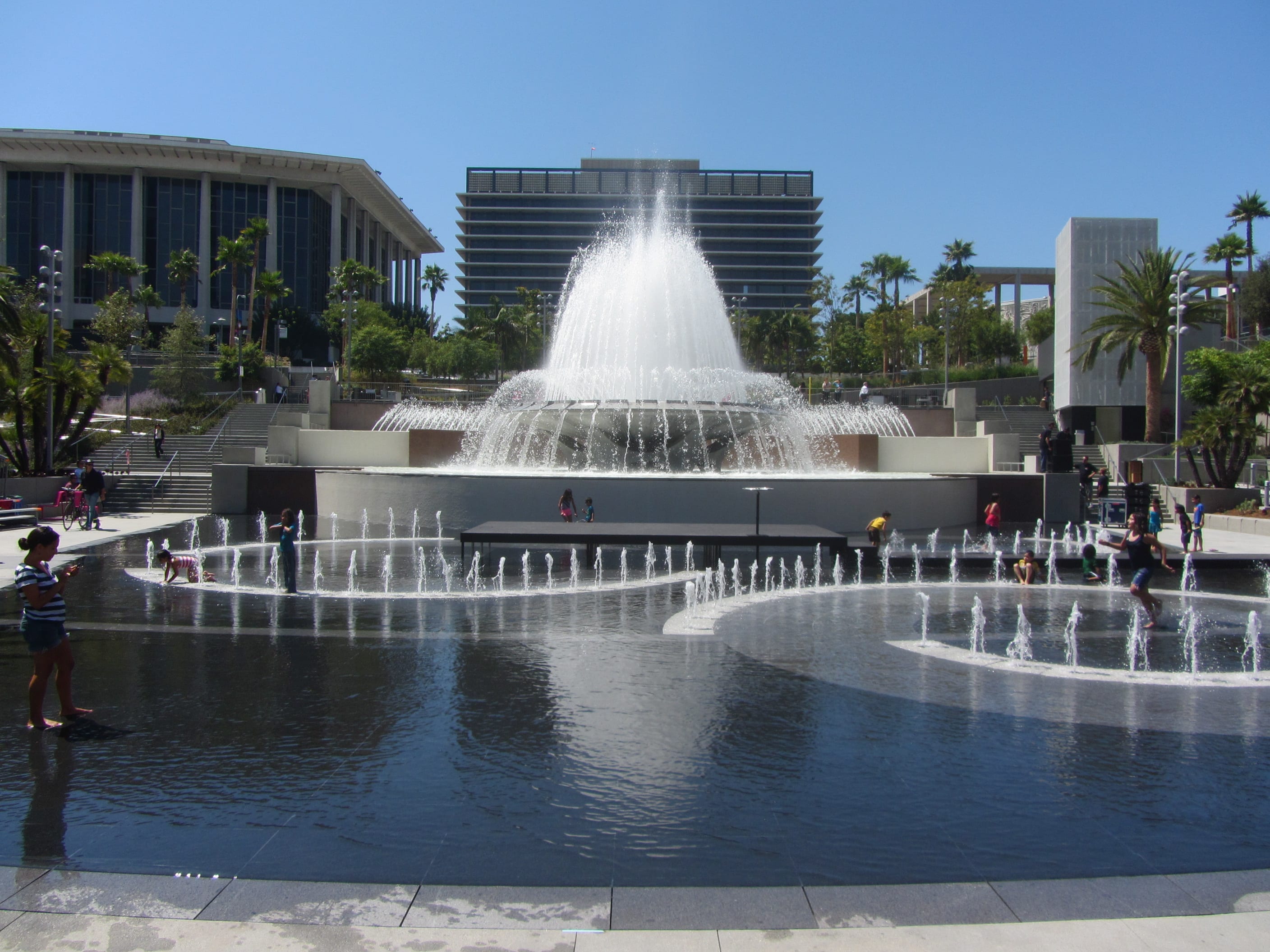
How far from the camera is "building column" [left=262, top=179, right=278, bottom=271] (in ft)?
267

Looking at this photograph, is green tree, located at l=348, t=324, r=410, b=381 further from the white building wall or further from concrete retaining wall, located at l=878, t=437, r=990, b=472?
the white building wall

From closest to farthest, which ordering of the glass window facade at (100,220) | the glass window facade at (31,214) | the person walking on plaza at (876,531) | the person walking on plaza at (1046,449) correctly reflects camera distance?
the person walking on plaza at (876,531) → the person walking on plaza at (1046,449) → the glass window facade at (31,214) → the glass window facade at (100,220)

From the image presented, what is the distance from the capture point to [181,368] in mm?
46062

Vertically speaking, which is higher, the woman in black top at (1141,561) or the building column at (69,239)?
the building column at (69,239)

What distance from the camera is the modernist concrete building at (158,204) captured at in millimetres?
77375

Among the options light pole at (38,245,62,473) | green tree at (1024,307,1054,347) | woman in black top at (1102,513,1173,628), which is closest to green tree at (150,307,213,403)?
light pole at (38,245,62,473)

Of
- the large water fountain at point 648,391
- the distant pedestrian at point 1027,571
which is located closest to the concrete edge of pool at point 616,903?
the distant pedestrian at point 1027,571

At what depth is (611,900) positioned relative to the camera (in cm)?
417

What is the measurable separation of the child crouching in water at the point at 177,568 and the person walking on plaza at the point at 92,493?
9.25 metres

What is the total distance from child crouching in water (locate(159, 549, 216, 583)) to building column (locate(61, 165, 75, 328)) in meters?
74.9

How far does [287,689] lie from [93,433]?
1218 inches

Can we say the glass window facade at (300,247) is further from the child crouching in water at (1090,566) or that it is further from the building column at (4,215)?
the child crouching in water at (1090,566)

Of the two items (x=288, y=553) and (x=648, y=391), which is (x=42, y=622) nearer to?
(x=288, y=553)

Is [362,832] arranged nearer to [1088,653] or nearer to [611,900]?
[611,900]
